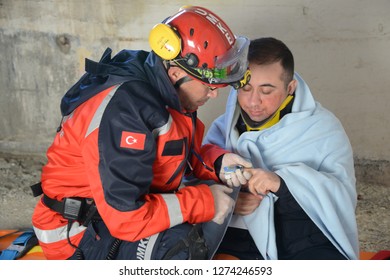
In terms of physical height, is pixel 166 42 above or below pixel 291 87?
above

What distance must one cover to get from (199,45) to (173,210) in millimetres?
705

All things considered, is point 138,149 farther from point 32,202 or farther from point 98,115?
point 32,202

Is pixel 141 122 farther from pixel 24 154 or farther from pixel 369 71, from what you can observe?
pixel 24 154

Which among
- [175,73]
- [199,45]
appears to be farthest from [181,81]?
[199,45]

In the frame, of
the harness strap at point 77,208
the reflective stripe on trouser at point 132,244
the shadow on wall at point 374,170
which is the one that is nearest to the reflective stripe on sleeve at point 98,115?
the harness strap at point 77,208

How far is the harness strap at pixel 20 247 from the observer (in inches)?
104

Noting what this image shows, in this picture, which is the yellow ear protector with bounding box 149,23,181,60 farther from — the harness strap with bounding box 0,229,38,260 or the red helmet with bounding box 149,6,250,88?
the harness strap with bounding box 0,229,38,260

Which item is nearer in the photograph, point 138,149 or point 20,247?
point 138,149

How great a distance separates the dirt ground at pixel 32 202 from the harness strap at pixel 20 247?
1.09 m

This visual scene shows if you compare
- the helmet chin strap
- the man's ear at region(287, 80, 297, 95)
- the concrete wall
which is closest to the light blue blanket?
the man's ear at region(287, 80, 297, 95)

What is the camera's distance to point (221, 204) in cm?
220

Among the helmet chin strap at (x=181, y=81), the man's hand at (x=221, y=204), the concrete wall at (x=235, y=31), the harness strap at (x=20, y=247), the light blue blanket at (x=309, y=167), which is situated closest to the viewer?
the helmet chin strap at (x=181, y=81)

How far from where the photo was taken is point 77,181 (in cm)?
210

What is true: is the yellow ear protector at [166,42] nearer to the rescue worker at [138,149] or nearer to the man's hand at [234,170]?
the rescue worker at [138,149]
